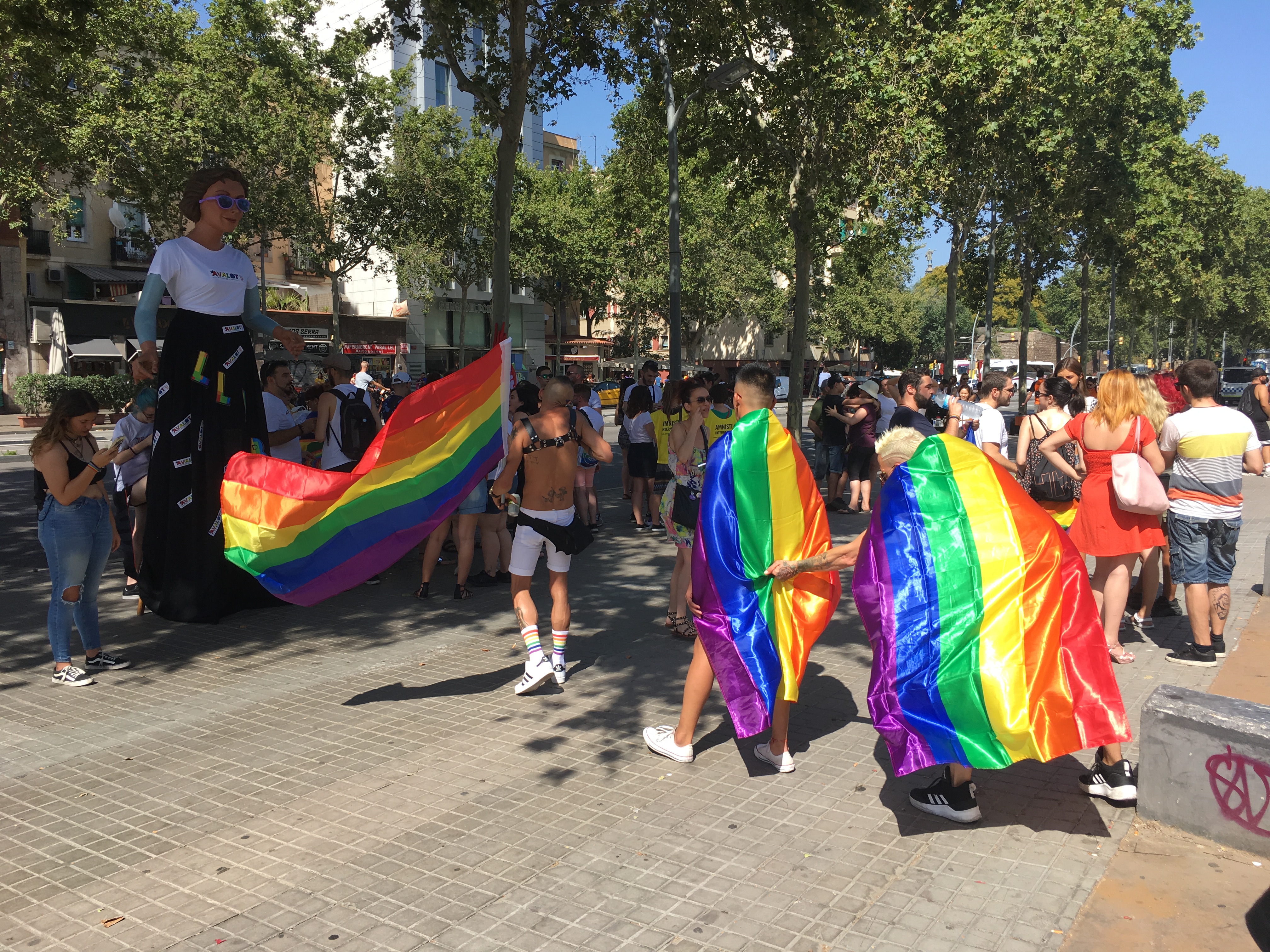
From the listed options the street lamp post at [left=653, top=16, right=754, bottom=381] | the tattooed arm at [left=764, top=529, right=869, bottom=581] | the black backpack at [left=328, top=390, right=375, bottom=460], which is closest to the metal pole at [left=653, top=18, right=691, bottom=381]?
the street lamp post at [left=653, top=16, right=754, bottom=381]

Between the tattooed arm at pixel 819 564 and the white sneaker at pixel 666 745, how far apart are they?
105cm

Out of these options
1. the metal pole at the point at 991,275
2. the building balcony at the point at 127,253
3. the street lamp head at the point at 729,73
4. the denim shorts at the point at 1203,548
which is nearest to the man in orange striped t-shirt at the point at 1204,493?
the denim shorts at the point at 1203,548

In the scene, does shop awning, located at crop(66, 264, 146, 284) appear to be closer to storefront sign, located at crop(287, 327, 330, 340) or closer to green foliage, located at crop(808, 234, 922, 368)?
storefront sign, located at crop(287, 327, 330, 340)

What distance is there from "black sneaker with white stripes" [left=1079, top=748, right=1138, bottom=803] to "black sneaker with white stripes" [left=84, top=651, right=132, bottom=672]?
564 centimetres

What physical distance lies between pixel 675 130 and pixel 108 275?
25442 millimetres

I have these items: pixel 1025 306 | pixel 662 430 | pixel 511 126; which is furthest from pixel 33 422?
pixel 1025 306

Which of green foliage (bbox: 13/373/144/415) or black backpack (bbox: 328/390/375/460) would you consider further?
green foliage (bbox: 13/373/144/415)

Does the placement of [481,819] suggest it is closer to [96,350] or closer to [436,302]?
[96,350]

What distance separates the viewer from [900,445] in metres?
4.34

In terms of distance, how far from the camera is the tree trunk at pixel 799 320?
749 inches

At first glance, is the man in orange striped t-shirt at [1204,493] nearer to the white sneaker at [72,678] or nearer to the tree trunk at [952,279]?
the white sneaker at [72,678]

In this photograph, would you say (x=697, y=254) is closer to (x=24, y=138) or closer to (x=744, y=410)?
(x=24, y=138)

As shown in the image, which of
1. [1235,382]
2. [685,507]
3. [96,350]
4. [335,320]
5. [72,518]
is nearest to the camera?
[72,518]

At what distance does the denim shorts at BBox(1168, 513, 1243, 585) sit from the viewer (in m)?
6.08
